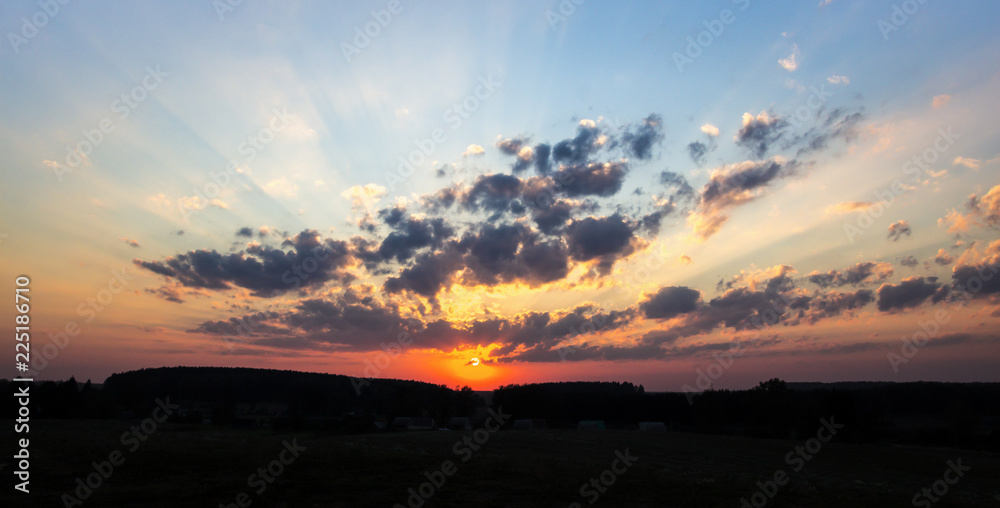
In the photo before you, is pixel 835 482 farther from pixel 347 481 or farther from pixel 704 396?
pixel 704 396

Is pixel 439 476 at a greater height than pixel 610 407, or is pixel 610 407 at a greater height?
pixel 439 476

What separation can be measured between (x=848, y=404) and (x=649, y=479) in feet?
262

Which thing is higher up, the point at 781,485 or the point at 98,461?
the point at 98,461

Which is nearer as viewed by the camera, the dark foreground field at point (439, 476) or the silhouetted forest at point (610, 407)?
the dark foreground field at point (439, 476)

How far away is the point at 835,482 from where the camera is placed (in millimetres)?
35531

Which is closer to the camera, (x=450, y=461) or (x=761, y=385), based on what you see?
(x=450, y=461)

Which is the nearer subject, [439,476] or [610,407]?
[439,476]

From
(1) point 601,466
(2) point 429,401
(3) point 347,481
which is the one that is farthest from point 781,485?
(2) point 429,401

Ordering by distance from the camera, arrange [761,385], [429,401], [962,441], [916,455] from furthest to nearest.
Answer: [429,401], [761,385], [962,441], [916,455]

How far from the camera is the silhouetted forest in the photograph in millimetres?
92188

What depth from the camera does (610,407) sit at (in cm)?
15888

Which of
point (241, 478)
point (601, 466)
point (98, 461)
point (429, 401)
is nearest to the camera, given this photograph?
point (241, 478)

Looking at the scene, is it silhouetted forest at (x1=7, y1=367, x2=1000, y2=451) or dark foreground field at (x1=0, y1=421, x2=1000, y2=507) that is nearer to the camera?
dark foreground field at (x1=0, y1=421, x2=1000, y2=507)

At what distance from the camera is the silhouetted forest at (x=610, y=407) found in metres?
92.2
